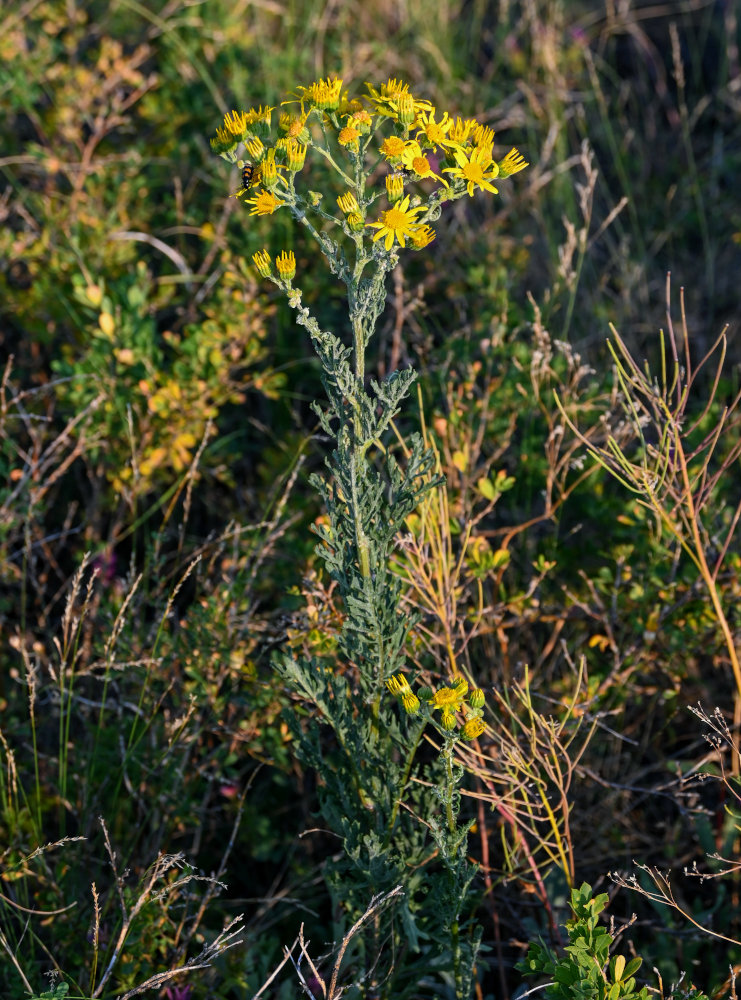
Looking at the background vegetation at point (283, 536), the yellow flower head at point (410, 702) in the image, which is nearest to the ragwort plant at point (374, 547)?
the yellow flower head at point (410, 702)

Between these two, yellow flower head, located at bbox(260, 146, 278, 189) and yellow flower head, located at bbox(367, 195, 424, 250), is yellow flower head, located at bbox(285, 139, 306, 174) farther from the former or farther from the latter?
yellow flower head, located at bbox(367, 195, 424, 250)

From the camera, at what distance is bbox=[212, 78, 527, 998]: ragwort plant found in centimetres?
133

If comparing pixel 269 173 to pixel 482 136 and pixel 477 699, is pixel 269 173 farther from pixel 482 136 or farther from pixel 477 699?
pixel 477 699

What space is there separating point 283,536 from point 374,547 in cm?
74

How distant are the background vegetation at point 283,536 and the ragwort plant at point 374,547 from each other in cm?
15

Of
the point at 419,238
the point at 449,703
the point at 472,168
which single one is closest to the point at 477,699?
the point at 449,703

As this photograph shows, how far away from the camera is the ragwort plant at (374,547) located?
1328 mm

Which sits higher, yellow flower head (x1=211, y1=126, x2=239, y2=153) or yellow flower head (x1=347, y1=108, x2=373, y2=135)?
yellow flower head (x1=211, y1=126, x2=239, y2=153)

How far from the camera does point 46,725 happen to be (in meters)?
2.09

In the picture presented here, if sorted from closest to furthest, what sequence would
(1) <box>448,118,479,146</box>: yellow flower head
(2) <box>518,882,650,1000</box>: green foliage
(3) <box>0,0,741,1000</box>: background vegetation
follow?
(2) <box>518,882,650,1000</box>: green foliage, (1) <box>448,118,479,146</box>: yellow flower head, (3) <box>0,0,741,1000</box>: background vegetation

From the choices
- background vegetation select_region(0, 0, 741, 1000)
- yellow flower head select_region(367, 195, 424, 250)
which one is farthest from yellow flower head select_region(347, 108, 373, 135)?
background vegetation select_region(0, 0, 741, 1000)

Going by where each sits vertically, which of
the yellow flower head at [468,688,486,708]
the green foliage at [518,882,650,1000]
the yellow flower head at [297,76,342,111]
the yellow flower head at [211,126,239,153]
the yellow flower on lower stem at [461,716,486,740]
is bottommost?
the green foliage at [518,882,650,1000]

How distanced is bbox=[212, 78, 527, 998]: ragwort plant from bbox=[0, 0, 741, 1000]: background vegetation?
151 mm

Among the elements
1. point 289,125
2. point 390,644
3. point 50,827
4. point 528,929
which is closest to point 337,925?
point 528,929
